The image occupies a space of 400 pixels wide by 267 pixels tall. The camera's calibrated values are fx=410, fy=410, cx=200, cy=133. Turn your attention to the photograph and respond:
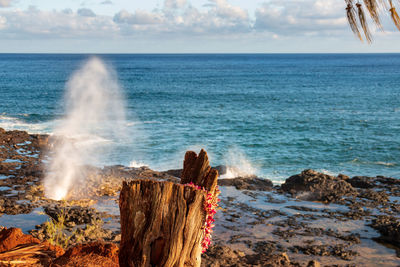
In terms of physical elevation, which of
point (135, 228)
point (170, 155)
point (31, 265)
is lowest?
point (170, 155)

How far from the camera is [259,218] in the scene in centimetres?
1404

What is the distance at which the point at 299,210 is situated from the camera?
15.1 m

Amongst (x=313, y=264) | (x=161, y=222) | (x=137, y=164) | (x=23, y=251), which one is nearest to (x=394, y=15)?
(x=161, y=222)

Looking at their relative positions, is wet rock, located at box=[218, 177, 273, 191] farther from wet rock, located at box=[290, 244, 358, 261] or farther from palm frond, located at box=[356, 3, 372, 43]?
palm frond, located at box=[356, 3, 372, 43]

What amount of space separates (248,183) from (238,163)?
840cm

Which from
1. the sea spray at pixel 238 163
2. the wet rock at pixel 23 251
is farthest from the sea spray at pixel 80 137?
the wet rock at pixel 23 251

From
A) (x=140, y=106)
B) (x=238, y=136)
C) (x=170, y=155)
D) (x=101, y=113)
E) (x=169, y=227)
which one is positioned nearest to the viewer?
(x=169, y=227)

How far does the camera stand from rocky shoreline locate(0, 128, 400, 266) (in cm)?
1073

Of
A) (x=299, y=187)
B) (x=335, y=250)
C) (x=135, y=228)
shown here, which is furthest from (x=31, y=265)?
(x=299, y=187)

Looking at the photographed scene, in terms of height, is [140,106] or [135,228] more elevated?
[135,228]

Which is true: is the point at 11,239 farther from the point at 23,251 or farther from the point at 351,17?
the point at 351,17

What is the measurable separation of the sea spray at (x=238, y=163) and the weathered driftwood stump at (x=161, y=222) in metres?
16.2

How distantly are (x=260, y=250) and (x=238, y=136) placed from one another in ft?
79.3

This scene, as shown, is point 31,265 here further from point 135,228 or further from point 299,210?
point 299,210
